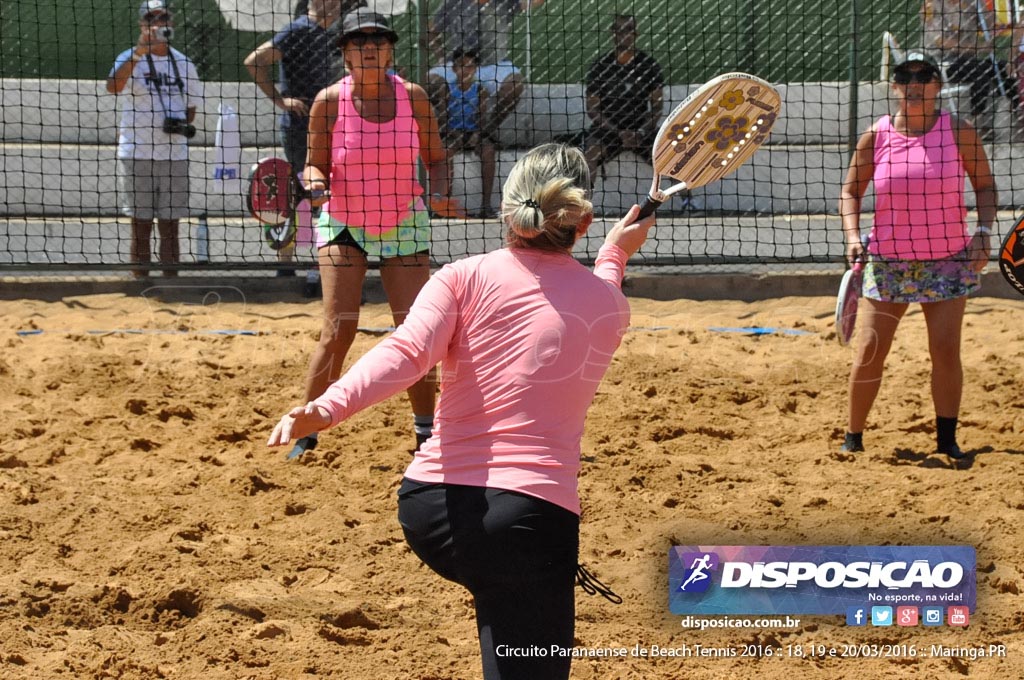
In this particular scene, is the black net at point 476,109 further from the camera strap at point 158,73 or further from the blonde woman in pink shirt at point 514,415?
the blonde woman in pink shirt at point 514,415

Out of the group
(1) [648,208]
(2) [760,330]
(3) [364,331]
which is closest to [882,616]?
(1) [648,208]

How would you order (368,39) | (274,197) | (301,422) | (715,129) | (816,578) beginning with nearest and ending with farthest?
(301,422) → (715,129) → (816,578) → (368,39) → (274,197)

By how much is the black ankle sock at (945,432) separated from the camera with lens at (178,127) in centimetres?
526

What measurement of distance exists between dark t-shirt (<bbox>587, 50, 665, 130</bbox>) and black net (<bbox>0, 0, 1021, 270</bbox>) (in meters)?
0.02

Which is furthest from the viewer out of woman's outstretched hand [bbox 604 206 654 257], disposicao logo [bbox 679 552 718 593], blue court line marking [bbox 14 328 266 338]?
blue court line marking [bbox 14 328 266 338]

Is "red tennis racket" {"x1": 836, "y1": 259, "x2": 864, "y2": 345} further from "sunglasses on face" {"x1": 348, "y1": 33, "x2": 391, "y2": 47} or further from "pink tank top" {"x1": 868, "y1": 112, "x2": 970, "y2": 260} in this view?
"sunglasses on face" {"x1": 348, "y1": 33, "x2": 391, "y2": 47}

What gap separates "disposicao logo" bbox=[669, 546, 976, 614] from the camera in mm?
3988

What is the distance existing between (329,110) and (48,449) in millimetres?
2008

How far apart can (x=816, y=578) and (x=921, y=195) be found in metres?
1.99

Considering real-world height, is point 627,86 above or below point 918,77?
above

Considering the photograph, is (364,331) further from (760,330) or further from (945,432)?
(945,432)

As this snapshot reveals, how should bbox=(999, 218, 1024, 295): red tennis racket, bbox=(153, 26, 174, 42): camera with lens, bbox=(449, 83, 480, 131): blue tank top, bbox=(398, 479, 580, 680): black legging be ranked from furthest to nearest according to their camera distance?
bbox=(449, 83, 480, 131): blue tank top, bbox=(153, 26, 174, 42): camera with lens, bbox=(999, 218, 1024, 295): red tennis racket, bbox=(398, 479, 580, 680): black legging

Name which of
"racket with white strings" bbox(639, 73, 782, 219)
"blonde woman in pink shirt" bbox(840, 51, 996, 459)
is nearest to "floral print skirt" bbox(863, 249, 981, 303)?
"blonde woman in pink shirt" bbox(840, 51, 996, 459)

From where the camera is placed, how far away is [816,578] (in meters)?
4.13
